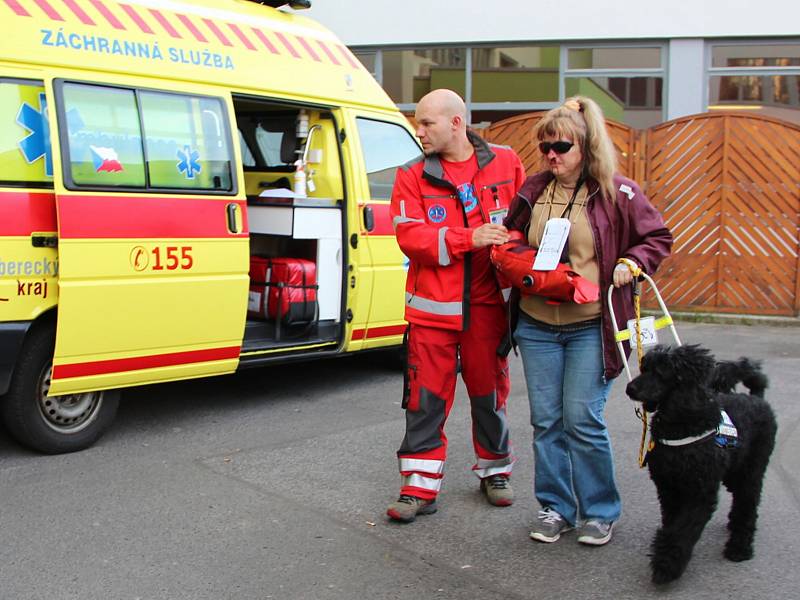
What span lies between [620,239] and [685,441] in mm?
887

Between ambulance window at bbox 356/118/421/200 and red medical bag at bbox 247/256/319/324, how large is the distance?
31.3 inches

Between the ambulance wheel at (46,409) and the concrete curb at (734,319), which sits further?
the concrete curb at (734,319)

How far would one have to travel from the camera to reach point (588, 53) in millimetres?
13523

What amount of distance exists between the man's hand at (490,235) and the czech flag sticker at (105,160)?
231cm

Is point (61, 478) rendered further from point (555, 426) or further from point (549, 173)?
point (549, 173)

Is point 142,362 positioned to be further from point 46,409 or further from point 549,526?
point 549,526

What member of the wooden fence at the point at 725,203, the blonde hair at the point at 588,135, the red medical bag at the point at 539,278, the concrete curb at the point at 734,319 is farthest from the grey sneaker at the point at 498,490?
the wooden fence at the point at 725,203

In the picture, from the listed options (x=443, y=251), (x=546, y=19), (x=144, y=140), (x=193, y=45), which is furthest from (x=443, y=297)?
(x=546, y=19)

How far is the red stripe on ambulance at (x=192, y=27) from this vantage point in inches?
231

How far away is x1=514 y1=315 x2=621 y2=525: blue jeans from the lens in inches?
160

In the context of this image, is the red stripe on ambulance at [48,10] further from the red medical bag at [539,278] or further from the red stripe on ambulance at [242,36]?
the red medical bag at [539,278]

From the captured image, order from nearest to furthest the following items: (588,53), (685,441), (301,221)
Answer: (685,441)
(301,221)
(588,53)

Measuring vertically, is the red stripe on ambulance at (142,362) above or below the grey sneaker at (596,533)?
above

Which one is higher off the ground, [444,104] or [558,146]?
[444,104]
